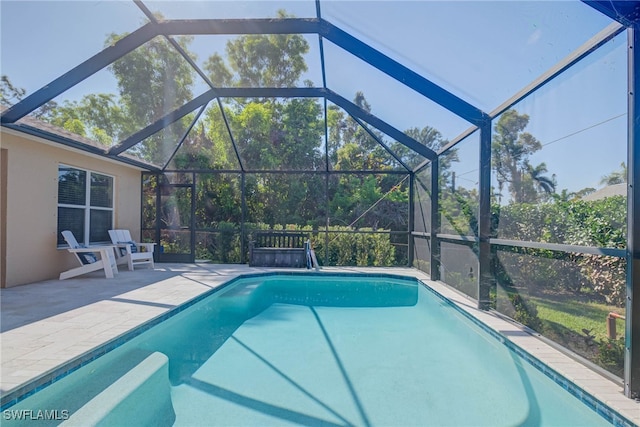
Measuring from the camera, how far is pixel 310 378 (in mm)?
3203

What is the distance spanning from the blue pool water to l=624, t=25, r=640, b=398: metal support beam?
42cm

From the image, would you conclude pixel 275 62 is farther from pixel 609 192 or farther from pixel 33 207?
pixel 609 192

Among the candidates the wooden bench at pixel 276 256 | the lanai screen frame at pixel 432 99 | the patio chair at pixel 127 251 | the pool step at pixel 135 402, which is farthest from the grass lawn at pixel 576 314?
the patio chair at pixel 127 251

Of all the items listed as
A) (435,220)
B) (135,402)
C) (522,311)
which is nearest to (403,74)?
(435,220)

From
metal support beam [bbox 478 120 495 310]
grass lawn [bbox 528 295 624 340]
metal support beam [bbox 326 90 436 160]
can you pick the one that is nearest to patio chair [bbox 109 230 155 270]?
metal support beam [bbox 326 90 436 160]

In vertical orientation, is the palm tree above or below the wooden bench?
above

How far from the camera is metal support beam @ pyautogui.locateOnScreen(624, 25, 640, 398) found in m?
2.24

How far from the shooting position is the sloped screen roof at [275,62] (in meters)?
3.62

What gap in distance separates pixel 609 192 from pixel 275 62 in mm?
5383

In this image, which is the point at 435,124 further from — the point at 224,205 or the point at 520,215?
the point at 224,205

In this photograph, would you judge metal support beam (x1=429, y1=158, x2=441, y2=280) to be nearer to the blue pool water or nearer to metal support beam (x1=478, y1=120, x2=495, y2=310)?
the blue pool water

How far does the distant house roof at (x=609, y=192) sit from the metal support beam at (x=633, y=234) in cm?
16

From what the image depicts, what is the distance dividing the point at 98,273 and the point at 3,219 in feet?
6.64

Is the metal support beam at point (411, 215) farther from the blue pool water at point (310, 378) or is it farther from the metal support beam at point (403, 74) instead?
the metal support beam at point (403, 74)
